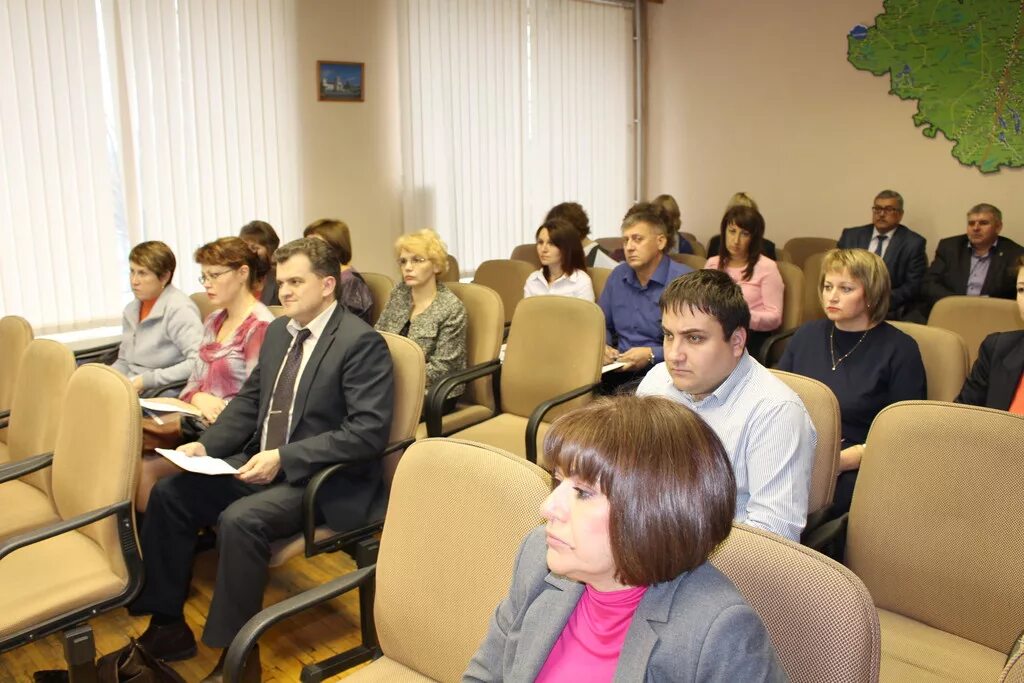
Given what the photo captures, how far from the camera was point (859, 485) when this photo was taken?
2000mm

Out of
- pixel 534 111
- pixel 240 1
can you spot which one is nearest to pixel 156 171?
pixel 240 1

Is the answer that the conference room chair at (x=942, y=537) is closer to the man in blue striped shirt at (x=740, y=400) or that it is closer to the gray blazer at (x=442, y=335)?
the man in blue striped shirt at (x=740, y=400)

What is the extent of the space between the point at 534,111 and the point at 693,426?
19.6 ft

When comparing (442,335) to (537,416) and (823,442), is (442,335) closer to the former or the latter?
(537,416)

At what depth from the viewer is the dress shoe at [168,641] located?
8.91 ft

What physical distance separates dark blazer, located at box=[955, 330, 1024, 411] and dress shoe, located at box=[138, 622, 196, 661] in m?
2.54

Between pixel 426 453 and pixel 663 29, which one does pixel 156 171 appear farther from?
pixel 663 29

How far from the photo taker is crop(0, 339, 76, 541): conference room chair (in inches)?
109

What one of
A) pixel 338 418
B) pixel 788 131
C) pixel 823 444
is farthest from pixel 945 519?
pixel 788 131

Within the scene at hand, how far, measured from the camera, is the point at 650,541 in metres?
1.15

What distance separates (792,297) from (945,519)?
275cm

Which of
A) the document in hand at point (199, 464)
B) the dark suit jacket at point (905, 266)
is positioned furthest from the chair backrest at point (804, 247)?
the document in hand at point (199, 464)

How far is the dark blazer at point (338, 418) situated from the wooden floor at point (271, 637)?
491 millimetres

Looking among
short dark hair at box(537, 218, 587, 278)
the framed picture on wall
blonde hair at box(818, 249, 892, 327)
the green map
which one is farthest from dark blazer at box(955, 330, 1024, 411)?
the framed picture on wall
